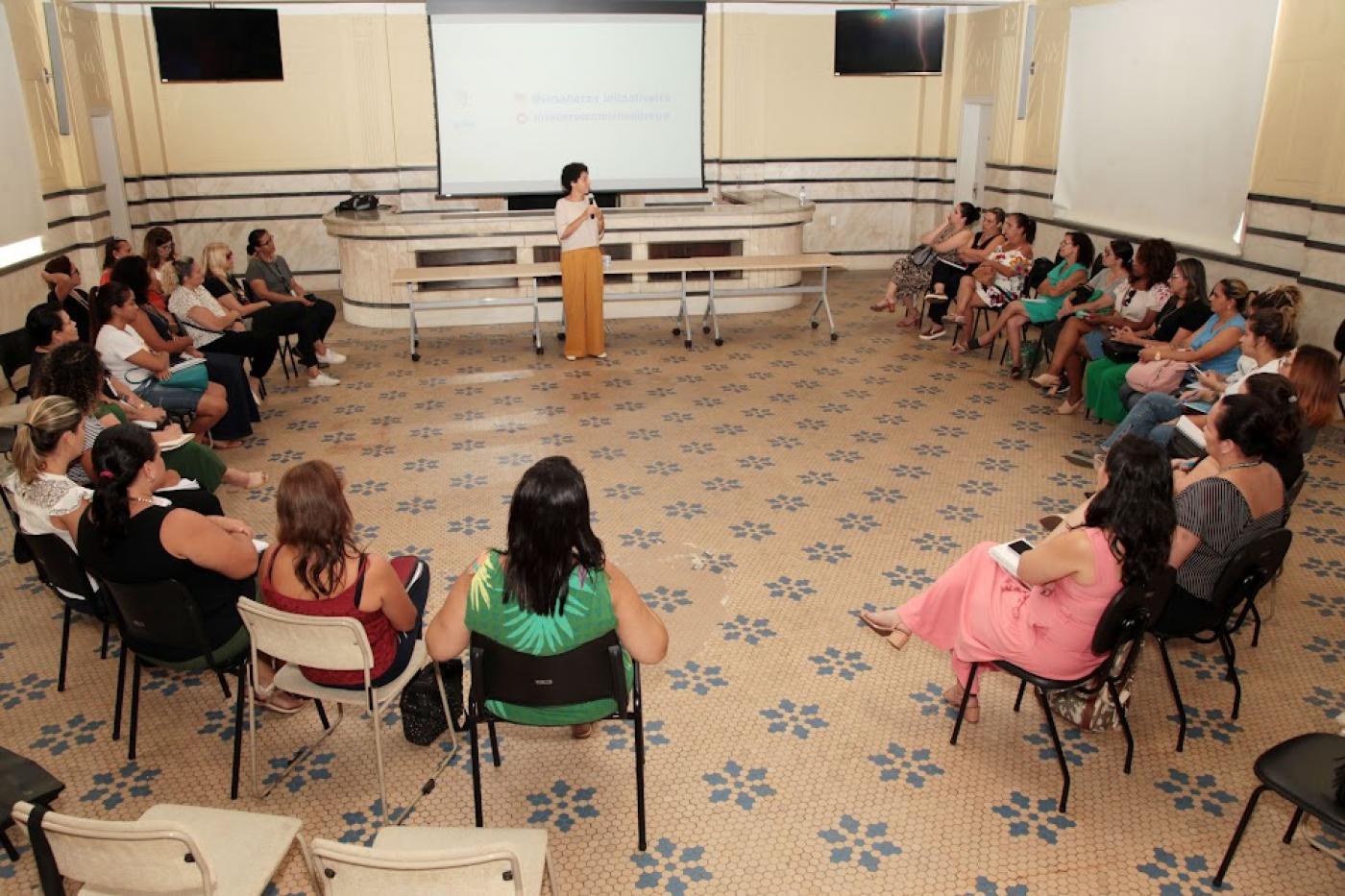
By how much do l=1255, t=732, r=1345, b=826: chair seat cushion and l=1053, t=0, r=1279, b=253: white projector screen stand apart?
5287 mm

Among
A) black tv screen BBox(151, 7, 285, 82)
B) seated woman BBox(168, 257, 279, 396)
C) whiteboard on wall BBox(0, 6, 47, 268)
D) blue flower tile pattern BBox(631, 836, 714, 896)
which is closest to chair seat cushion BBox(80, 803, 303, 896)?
blue flower tile pattern BBox(631, 836, 714, 896)

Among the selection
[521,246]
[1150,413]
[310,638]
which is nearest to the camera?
[310,638]

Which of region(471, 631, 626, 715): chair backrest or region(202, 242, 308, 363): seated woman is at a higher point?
region(202, 242, 308, 363): seated woman

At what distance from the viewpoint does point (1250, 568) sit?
2.91 metres

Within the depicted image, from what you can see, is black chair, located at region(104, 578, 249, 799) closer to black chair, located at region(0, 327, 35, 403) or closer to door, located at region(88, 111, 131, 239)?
black chair, located at region(0, 327, 35, 403)

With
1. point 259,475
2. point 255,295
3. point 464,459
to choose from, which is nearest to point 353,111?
point 255,295

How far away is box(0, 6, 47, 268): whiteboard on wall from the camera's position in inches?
274

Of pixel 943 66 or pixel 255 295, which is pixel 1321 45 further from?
pixel 255 295

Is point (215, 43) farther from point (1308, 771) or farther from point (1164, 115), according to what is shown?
point (1308, 771)

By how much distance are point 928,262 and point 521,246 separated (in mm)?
3528

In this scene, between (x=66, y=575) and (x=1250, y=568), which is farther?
(x=66, y=575)

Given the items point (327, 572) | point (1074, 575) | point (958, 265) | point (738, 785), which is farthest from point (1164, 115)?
point (327, 572)

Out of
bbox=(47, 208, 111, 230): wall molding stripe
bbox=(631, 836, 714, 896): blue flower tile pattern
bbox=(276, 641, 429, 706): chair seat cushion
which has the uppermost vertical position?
bbox=(47, 208, 111, 230): wall molding stripe

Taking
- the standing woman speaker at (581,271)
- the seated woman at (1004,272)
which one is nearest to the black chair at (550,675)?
the standing woman speaker at (581,271)
